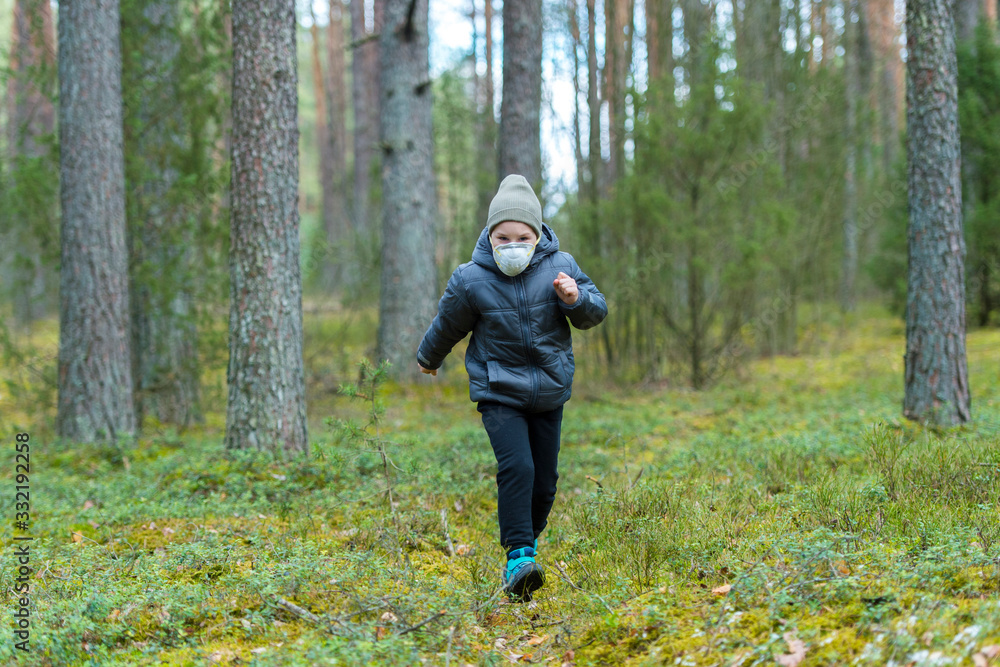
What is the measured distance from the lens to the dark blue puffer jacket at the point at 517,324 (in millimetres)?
3510

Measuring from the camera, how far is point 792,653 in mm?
2416

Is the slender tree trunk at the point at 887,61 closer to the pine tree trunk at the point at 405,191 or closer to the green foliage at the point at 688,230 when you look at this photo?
Result: the green foliage at the point at 688,230

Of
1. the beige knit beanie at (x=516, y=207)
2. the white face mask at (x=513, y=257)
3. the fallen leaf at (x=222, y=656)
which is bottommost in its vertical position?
the fallen leaf at (x=222, y=656)

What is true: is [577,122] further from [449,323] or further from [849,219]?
[449,323]

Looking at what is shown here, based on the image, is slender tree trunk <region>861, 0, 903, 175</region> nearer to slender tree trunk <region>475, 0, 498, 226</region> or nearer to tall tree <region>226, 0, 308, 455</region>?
slender tree trunk <region>475, 0, 498, 226</region>

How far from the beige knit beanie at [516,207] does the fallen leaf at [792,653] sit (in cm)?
210

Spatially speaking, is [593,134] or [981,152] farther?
[981,152]

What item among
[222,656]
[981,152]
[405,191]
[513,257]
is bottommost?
[222,656]

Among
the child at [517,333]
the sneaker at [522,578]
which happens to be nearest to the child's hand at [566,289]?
the child at [517,333]

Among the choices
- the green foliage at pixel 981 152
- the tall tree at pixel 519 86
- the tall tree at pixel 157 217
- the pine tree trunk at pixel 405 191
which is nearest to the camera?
the tall tree at pixel 157 217

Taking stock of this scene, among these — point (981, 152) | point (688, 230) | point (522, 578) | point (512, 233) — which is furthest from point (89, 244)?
point (981, 152)

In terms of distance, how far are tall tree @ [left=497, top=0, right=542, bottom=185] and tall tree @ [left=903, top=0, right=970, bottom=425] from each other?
4.24m

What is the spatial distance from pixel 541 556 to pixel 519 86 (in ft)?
21.2

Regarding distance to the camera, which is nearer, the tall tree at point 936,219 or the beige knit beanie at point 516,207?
the beige knit beanie at point 516,207
